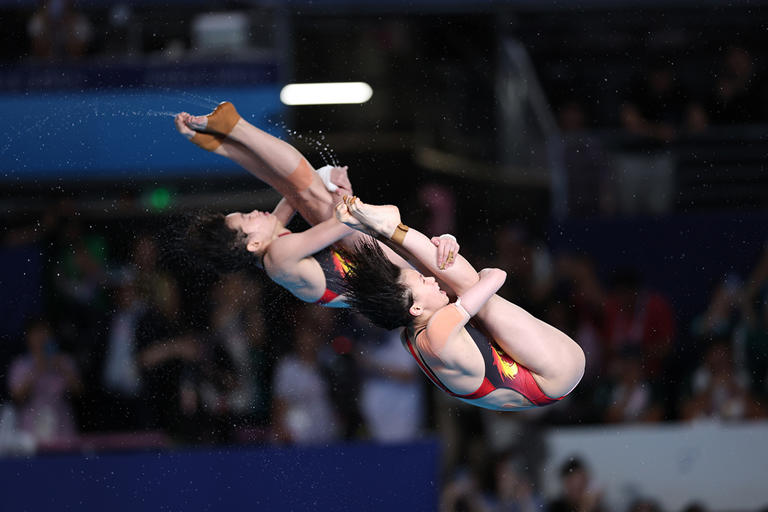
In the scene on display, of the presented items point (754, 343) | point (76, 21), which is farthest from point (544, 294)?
point (76, 21)

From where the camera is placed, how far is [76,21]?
579 centimetres

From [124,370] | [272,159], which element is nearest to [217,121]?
[272,159]

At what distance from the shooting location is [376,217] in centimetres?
329

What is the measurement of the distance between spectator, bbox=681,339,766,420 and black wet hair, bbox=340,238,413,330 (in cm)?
300

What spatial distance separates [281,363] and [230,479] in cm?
74

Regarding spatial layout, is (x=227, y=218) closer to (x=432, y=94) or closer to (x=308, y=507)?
(x=308, y=507)

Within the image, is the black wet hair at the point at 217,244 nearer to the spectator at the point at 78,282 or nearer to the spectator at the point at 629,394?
the spectator at the point at 78,282

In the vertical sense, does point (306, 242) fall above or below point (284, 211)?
below

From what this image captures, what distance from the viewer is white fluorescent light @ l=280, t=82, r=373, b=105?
6363 millimetres

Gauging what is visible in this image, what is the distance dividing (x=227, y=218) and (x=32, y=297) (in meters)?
2.18

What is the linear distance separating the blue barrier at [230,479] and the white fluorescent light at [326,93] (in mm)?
2197

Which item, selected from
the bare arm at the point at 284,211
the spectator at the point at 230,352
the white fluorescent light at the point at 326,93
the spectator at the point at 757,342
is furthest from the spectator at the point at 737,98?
the bare arm at the point at 284,211

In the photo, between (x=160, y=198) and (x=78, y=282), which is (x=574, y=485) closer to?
(x=160, y=198)

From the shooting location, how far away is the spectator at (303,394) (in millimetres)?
5367
